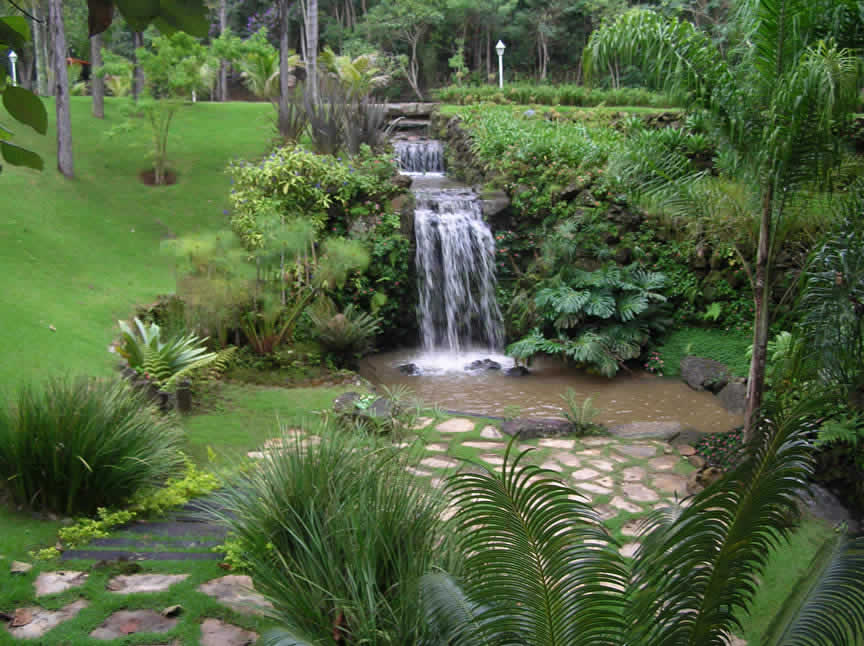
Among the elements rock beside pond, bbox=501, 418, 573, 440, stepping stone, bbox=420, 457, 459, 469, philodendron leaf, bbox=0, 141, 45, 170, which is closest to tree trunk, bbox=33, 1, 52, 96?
rock beside pond, bbox=501, 418, 573, 440

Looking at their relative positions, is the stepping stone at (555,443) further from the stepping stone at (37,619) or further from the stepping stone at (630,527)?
the stepping stone at (37,619)

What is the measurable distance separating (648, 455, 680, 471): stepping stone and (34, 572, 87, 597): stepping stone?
4.06m

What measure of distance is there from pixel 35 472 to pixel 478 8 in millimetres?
27216

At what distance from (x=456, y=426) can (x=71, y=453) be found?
3.36 metres

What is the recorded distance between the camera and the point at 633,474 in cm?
530

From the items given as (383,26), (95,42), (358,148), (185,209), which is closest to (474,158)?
(358,148)

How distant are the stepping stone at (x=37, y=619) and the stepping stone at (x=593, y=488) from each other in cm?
325

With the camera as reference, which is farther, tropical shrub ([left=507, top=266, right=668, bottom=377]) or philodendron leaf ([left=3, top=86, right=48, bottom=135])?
tropical shrub ([left=507, top=266, right=668, bottom=377])

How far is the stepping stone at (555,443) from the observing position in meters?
5.88

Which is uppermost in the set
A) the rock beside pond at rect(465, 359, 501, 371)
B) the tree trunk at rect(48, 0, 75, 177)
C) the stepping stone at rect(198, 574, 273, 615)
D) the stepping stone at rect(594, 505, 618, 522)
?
the tree trunk at rect(48, 0, 75, 177)

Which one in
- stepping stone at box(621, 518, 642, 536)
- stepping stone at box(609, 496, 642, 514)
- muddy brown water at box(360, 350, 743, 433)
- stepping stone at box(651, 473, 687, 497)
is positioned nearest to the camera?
stepping stone at box(621, 518, 642, 536)

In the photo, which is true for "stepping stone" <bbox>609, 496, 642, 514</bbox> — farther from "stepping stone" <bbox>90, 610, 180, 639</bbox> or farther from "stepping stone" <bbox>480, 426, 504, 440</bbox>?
"stepping stone" <bbox>90, 610, 180, 639</bbox>

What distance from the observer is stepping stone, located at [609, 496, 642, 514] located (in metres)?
4.62

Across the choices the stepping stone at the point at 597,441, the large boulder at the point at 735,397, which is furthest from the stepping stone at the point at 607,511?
the large boulder at the point at 735,397
